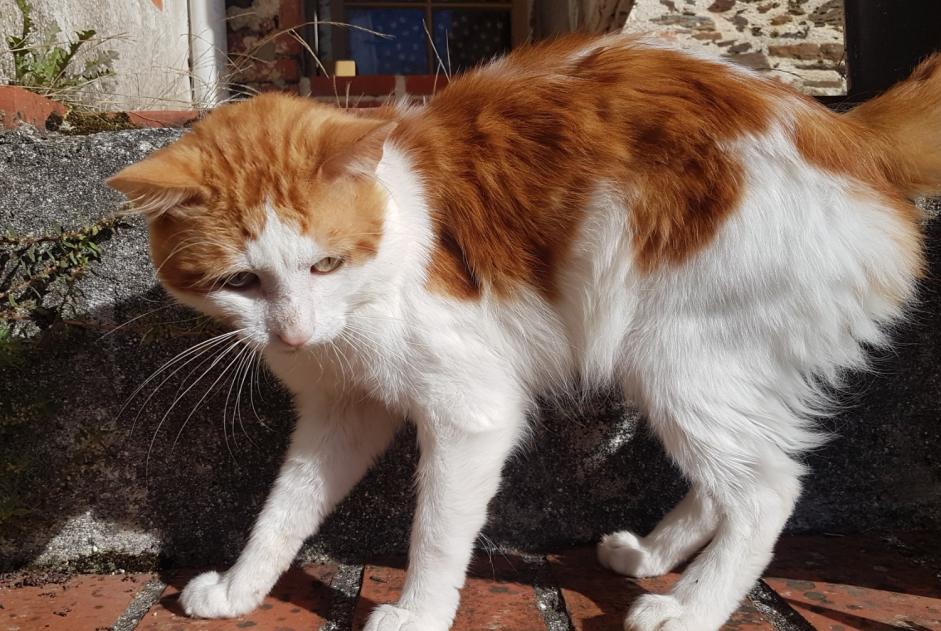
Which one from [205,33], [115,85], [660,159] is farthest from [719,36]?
[660,159]

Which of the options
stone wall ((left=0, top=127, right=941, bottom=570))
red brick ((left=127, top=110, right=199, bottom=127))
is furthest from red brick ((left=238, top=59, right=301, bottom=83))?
stone wall ((left=0, top=127, right=941, bottom=570))

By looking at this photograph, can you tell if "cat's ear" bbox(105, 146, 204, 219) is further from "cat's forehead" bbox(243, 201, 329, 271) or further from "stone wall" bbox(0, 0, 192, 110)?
"stone wall" bbox(0, 0, 192, 110)

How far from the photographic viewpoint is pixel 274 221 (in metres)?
1.41

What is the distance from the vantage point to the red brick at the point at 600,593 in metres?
1.57

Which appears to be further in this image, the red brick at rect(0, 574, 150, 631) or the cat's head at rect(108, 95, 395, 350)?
the red brick at rect(0, 574, 150, 631)

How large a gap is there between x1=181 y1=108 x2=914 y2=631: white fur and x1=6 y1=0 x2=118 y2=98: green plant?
1.32 meters

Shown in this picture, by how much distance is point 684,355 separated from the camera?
150 centimetres

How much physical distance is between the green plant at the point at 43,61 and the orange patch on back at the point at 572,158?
1.30m

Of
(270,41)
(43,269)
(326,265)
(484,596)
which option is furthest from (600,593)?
(270,41)

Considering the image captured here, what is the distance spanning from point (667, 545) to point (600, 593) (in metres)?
0.21

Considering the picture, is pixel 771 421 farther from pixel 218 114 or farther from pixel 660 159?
pixel 218 114

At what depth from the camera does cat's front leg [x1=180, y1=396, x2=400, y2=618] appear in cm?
164

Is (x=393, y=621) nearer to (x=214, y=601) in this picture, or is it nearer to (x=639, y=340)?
(x=214, y=601)

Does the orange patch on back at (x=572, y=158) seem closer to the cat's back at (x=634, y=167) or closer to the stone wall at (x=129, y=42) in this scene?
the cat's back at (x=634, y=167)
